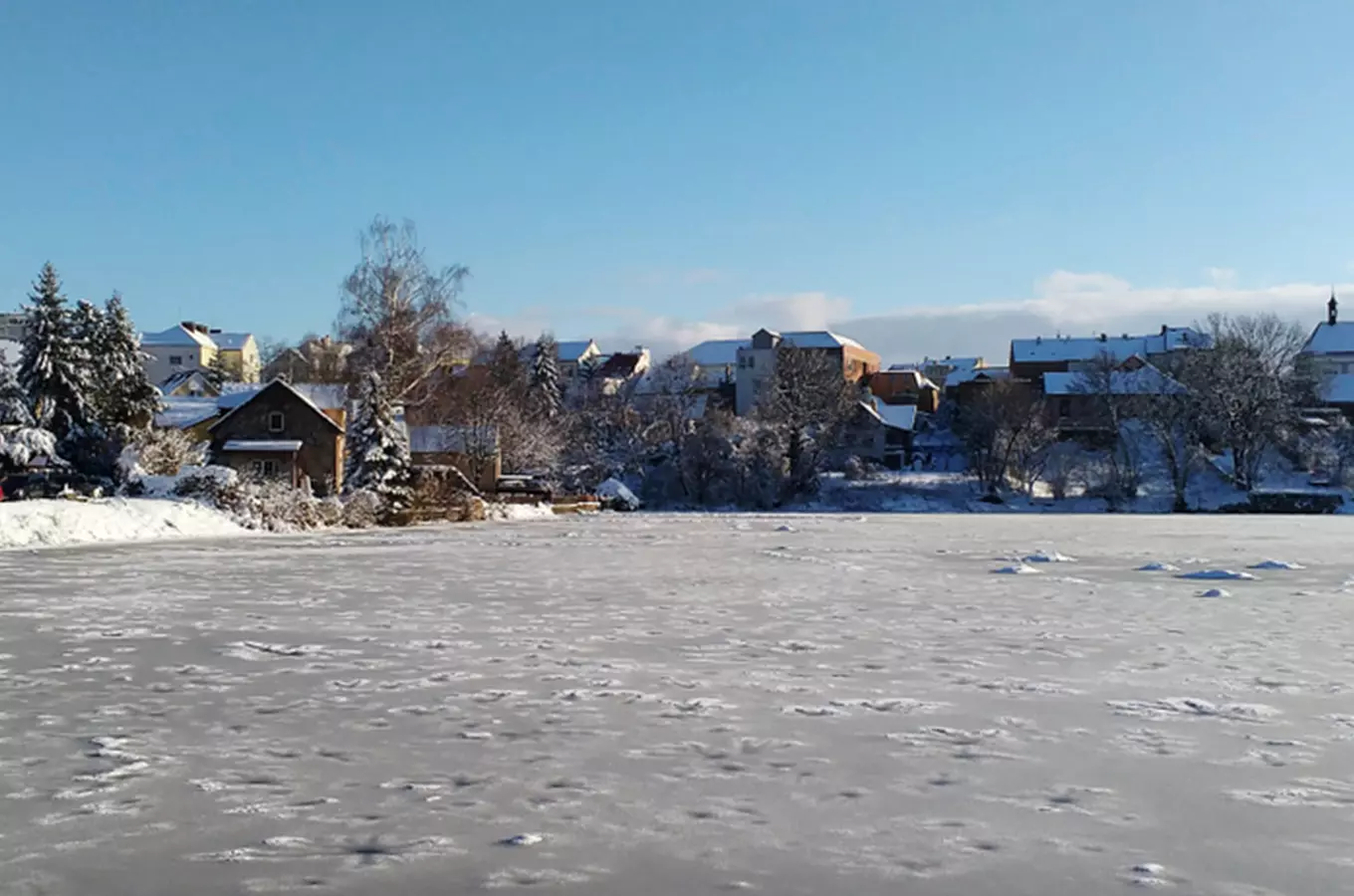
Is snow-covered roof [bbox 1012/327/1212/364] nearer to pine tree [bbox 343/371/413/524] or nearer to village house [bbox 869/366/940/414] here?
village house [bbox 869/366/940/414]

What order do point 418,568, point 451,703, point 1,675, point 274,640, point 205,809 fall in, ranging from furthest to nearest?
point 418,568 → point 274,640 → point 1,675 → point 451,703 → point 205,809

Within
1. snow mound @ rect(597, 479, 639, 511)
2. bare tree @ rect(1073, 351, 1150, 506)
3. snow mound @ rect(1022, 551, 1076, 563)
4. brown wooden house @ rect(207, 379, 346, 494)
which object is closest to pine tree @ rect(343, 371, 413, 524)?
brown wooden house @ rect(207, 379, 346, 494)

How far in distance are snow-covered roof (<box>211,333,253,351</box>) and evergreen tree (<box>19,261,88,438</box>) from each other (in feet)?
252

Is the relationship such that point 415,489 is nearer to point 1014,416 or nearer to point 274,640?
point 274,640

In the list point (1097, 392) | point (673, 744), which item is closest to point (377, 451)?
point (673, 744)

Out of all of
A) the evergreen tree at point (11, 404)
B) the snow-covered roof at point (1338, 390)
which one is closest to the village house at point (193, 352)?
the evergreen tree at point (11, 404)

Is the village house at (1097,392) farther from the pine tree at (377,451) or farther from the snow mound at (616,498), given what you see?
the pine tree at (377,451)

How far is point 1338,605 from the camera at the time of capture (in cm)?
1259

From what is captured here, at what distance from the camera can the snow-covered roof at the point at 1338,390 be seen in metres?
79.6

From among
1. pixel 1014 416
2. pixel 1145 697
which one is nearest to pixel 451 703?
pixel 1145 697

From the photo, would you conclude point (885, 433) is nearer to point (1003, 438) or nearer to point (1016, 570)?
point (1003, 438)

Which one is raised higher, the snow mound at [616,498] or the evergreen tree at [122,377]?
the evergreen tree at [122,377]

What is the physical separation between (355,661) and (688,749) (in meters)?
3.65

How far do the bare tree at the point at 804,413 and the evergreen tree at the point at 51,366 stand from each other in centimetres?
3685
